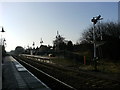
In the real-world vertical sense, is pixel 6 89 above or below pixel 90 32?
below

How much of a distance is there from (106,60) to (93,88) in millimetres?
21050

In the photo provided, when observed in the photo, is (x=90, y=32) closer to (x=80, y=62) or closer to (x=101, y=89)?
(x=80, y=62)

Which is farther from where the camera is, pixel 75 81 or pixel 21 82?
pixel 75 81

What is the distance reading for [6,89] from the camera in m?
14.4

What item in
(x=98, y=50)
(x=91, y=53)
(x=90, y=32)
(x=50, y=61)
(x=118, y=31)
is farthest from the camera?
(x=90, y=32)

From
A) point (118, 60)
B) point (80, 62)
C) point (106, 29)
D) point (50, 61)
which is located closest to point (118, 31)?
point (106, 29)

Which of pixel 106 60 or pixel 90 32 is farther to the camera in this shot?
pixel 90 32

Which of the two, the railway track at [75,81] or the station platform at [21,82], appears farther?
the railway track at [75,81]

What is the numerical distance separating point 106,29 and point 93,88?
2509 inches

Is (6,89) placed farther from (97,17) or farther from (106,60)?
(106,60)

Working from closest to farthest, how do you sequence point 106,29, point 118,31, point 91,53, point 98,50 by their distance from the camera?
point 98,50
point 91,53
point 118,31
point 106,29

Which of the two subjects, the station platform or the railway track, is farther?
the railway track

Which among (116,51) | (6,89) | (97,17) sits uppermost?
(97,17)

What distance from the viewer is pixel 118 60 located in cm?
3266
